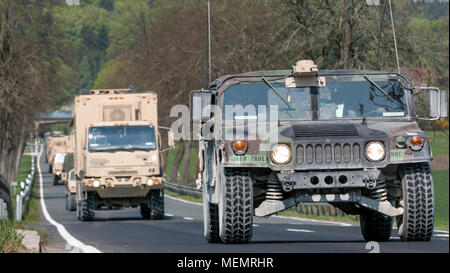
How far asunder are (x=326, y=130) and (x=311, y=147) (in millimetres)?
245

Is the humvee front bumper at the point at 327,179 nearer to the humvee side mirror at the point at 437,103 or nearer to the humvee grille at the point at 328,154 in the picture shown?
the humvee grille at the point at 328,154

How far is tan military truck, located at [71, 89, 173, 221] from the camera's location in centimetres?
2689

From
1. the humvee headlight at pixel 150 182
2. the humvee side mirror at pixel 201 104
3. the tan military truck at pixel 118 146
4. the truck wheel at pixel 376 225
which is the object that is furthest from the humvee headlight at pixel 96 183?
the humvee side mirror at pixel 201 104

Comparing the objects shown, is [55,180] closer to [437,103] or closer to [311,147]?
[437,103]

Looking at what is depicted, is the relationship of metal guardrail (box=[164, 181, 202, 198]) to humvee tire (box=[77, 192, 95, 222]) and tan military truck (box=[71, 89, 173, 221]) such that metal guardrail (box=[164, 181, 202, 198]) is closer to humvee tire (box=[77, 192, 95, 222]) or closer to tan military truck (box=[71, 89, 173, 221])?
humvee tire (box=[77, 192, 95, 222])

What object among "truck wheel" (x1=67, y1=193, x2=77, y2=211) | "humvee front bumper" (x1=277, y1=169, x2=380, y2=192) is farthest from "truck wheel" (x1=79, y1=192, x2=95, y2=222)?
"humvee front bumper" (x1=277, y1=169, x2=380, y2=192)

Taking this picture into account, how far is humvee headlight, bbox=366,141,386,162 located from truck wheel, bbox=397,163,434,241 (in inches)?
20.9

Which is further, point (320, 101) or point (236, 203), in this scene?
point (320, 101)

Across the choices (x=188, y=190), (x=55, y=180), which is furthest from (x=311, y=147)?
(x=55, y=180)

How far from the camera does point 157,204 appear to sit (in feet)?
95.1

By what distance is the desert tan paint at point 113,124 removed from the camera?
26906 millimetres

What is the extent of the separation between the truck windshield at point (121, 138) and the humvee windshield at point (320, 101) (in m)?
15.2

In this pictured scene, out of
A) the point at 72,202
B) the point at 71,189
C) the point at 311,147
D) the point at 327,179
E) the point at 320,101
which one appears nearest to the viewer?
the point at 311,147
